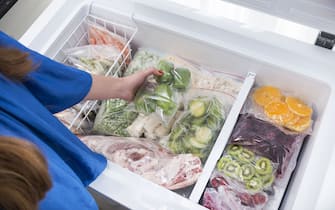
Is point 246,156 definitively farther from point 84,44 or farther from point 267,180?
point 84,44

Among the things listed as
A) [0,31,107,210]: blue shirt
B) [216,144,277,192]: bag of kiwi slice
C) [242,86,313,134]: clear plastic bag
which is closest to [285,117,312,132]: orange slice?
[242,86,313,134]: clear plastic bag

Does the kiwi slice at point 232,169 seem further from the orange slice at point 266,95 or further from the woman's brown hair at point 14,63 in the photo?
the woman's brown hair at point 14,63

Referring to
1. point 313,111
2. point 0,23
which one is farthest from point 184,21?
point 0,23

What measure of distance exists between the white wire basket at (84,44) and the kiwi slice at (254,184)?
1.60ft

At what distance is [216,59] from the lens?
3.71 feet

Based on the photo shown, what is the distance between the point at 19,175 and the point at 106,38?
733mm

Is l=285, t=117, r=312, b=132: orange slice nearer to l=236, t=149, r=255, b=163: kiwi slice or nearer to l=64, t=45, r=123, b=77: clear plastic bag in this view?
l=236, t=149, r=255, b=163: kiwi slice

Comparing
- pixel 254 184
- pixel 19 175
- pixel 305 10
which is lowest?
pixel 19 175

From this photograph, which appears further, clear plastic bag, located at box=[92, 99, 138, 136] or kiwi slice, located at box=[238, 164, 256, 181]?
clear plastic bag, located at box=[92, 99, 138, 136]

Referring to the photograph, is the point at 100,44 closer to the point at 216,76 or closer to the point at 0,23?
the point at 216,76

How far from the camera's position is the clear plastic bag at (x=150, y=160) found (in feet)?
3.16

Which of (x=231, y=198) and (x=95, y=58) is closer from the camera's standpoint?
(x=231, y=198)

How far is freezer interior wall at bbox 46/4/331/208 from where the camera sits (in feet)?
3.29

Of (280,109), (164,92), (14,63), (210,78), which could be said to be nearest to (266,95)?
(280,109)
